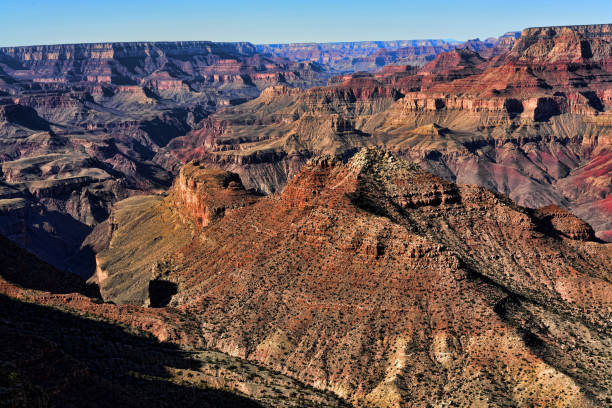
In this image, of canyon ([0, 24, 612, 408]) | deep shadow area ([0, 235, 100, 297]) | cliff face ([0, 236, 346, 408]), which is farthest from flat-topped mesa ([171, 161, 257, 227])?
cliff face ([0, 236, 346, 408])

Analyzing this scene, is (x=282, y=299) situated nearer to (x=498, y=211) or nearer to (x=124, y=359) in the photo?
(x=124, y=359)

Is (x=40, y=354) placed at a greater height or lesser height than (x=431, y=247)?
lesser

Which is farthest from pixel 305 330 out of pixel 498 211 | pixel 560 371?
pixel 498 211

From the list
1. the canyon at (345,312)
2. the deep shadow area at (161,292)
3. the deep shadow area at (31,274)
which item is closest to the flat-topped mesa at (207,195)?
the canyon at (345,312)

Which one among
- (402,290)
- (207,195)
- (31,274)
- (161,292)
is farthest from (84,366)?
(207,195)

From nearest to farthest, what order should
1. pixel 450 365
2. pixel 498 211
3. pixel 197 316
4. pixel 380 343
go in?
pixel 450 365 < pixel 380 343 < pixel 197 316 < pixel 498 211

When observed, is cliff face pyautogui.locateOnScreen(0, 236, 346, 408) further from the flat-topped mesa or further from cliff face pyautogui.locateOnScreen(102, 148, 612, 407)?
the flat-topped mesa

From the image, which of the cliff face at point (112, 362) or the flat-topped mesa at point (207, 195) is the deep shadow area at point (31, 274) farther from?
the flat-topped mesa at point (207, 195)
